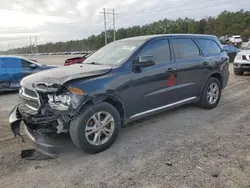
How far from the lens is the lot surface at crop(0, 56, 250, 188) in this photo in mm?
2762

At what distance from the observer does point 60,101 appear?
3143mm

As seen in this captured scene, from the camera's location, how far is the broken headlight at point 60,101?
3092mm

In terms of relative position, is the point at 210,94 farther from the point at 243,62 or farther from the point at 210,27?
the point at 210,27

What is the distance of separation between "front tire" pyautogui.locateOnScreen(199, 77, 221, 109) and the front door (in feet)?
3.56

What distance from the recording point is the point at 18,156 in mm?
3445

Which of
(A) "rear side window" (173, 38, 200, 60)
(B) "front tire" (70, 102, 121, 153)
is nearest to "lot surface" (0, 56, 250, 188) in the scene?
(B) "front tire" (70, 102, 121, 153)

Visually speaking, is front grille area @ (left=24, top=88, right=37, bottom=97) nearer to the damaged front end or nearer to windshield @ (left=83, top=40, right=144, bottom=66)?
the damaged front end

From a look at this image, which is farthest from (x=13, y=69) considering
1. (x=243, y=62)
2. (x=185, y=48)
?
(x=243, y=62)

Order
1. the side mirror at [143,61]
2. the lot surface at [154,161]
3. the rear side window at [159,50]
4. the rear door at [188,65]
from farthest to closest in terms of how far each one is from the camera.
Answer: the rear door at [188,65]
the rear side window at [159,50]
the side mirror at [143,61]
the lot surface at [154,161]

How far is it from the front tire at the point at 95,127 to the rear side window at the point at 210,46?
120 inches

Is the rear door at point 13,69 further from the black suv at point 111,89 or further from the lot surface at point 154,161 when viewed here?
the black suv at point 111,89

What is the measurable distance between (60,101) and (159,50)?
2179 mm

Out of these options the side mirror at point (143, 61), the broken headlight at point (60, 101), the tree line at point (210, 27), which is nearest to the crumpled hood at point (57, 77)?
the broken headlight at point (60, 101)

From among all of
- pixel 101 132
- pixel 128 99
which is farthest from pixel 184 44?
pixel 101 132
